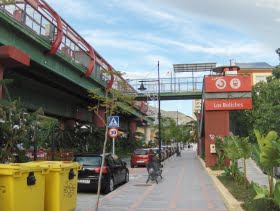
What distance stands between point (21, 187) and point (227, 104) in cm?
2385

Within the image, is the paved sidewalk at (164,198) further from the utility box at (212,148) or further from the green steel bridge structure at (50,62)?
the utility box at (212,148)

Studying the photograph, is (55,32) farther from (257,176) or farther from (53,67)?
(257,176)

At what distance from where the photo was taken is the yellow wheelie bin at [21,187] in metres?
8.05

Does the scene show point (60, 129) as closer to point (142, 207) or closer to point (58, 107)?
point (58, 107)

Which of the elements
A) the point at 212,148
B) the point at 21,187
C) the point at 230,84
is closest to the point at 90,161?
the point at 21,187

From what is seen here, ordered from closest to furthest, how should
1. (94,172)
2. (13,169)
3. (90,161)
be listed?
(13,169)
(94,172)
(90,161)

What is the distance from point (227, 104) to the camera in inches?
1214

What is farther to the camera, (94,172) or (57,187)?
(94,172)

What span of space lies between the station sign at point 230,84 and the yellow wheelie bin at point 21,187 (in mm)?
22907

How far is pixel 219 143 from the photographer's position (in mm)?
27469

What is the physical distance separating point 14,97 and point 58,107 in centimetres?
825

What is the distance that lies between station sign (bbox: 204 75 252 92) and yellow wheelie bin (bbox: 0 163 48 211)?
22907 millimetres

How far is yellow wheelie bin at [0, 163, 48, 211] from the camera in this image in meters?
8.05

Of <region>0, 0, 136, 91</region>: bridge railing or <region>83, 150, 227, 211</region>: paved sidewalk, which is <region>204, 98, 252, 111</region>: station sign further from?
<region>83, 150, 227, 211</region>: paved sidewalk
